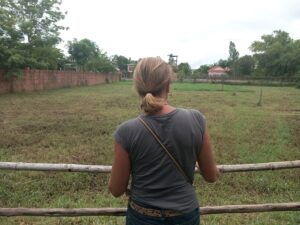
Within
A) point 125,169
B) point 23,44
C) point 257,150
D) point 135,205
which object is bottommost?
point 257,150

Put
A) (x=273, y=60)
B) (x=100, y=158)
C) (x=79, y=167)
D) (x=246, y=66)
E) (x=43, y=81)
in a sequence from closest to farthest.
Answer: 1. (x=79, y=167)
2. (x=100, y=158)
3. (x=43, y=81)
4. (x=273, y=60)
5. (x=246, y=66)

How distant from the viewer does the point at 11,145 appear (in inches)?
356

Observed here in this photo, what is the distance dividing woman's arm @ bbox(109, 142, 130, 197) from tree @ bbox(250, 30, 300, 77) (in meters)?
63.6

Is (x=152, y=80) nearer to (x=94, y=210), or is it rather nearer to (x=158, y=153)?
(x=158, y=153)

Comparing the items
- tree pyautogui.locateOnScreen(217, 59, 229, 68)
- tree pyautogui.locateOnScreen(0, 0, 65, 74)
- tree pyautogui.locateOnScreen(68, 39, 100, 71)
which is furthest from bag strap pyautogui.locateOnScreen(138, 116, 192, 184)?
tree pyautogui.locateOnScreen(217, 59, 229, 68)

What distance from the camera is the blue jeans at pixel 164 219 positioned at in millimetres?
2109

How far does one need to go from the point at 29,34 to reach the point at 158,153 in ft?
94.7

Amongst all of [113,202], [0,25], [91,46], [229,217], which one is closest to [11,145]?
[113,202]

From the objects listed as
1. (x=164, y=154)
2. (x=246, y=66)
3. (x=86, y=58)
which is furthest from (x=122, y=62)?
(x=164, y=154)

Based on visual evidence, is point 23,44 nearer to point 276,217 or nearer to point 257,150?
point 257,150

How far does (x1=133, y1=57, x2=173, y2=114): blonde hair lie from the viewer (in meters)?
2.01

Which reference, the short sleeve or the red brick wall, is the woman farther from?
the red brick wall

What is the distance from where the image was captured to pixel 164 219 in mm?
2105

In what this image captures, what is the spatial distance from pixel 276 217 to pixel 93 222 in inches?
87.9
